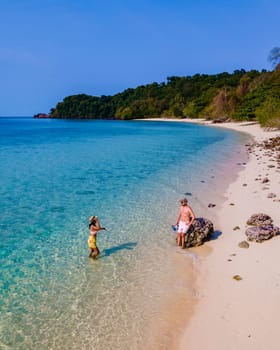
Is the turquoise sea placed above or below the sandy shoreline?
below

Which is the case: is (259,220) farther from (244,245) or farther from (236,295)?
(236,295)

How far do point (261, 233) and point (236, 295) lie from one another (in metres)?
3.52

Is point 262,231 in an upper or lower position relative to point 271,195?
upper

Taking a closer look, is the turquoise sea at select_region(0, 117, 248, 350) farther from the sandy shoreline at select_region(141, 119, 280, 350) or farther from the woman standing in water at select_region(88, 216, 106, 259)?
the sandy shoreline at select_region(141, 119, 280, 350)

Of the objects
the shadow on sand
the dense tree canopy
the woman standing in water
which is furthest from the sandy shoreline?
the dense tree canopy

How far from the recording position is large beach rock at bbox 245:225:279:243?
1070 centimetres

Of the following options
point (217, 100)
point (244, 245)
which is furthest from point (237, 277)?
point (217, 100)

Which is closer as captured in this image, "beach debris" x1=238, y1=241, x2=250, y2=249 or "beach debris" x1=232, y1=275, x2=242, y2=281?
"beach debris" x1=232, y1=275, x2=242, y2=281

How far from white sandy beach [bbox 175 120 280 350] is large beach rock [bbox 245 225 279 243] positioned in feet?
0.61

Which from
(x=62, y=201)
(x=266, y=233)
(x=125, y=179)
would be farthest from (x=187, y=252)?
(x=125, y=179)

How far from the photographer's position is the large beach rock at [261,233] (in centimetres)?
1070

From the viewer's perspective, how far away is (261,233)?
426 inches

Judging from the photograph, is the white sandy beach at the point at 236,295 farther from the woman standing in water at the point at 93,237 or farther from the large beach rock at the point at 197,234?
the woman standing in water at the point at 93,237

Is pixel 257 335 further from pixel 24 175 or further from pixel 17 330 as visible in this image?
pixel 24 175
